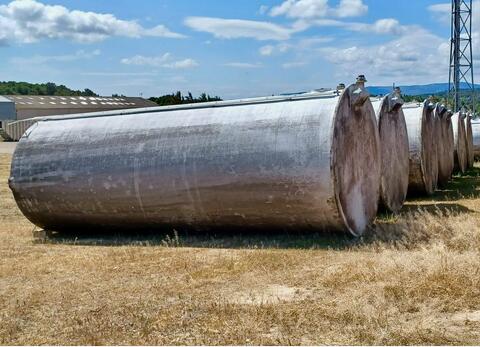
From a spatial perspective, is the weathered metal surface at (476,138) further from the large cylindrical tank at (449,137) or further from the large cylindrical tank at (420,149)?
the large cylindrical tank at (420,149)

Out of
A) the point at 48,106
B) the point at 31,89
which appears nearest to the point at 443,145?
the point at 48,106

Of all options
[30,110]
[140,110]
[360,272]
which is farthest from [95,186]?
[30,110]

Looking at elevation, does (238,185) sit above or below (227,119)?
below

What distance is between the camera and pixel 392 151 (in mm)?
11594

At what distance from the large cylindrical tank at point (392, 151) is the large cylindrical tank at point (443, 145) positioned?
12.5 ft

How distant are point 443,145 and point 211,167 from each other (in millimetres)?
10518

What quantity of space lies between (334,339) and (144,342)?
1357 millimetres

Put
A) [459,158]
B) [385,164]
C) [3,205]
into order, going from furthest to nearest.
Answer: [459,158], [3,205], [385,164]

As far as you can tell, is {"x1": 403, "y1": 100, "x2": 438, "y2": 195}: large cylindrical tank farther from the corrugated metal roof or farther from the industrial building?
the corrugated metal roof

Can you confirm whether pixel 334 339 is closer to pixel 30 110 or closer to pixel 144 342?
pixel 144 342

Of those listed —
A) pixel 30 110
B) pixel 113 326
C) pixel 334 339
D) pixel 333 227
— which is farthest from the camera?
pixel 30 110

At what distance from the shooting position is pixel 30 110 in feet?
184

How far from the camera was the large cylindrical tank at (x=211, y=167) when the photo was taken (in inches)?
312

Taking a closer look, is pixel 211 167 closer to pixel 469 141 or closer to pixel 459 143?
pixel 459 143
